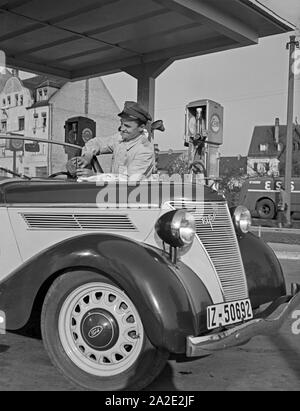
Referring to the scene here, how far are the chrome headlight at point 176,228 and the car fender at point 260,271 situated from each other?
85cm

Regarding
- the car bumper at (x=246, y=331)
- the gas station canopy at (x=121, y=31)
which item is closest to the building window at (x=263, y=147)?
the gas station canopy at (x=121, y=31)

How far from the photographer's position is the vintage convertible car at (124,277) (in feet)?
9.14

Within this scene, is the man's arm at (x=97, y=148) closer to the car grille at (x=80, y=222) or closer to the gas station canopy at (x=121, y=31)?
the car grille at (x=80, y=222)

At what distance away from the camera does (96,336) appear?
2.96 metres

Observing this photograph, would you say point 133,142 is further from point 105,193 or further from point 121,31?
point 121,31

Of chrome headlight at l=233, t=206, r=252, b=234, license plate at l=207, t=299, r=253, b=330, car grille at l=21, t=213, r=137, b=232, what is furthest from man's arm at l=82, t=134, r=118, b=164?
license plate at l=207, t=299, r=253, b=330

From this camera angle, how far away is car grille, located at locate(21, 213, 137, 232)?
3.13 meters

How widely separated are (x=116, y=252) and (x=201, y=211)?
68 centimetres

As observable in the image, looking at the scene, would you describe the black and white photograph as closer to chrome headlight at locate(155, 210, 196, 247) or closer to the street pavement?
chrome headlight at locate(155, 210, 196, 247)

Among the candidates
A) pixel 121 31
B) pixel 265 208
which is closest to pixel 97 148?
pixel 121 31

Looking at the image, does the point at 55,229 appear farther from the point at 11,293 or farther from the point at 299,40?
the point at 299,40

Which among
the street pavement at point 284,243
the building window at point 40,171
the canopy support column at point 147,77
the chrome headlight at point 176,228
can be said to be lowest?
the street pavement at point 284,243

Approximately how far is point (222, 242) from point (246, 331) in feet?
2.10
